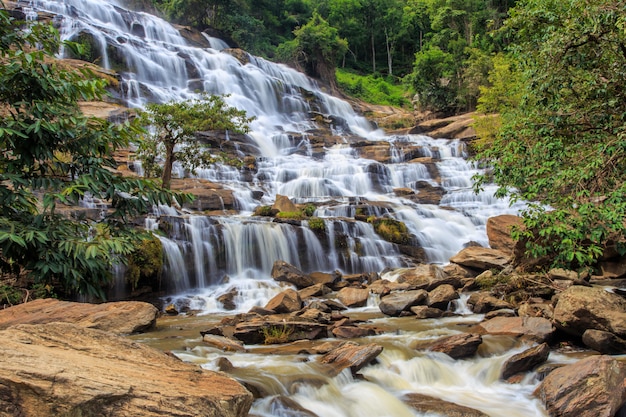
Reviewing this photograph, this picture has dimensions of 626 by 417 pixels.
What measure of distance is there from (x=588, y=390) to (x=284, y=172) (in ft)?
70.5

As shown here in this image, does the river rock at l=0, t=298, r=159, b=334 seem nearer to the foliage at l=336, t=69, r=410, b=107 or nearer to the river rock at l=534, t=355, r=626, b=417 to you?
the river rock at l=534, t=355, r=626, b=417

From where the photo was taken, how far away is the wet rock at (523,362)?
6645 millimetres

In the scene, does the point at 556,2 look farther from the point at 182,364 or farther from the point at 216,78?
the point at 216,78

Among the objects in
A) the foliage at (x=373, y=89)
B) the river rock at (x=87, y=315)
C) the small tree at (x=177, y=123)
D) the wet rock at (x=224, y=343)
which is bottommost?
the wet rock at (x=224, y=343)

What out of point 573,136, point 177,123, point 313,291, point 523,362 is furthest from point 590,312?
point 177,123

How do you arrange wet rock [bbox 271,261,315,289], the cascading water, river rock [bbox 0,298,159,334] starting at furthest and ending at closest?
wet rock [bbox 271,261,315,289] → river rock [bbox 0,298,159,334] → the cascading water

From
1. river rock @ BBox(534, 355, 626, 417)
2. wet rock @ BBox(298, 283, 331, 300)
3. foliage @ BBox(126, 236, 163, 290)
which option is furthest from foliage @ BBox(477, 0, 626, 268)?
foliage @ BBox(126, 236, 163, 290)

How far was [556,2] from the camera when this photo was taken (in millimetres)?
10117

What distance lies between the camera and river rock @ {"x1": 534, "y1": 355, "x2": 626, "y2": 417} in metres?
5.04

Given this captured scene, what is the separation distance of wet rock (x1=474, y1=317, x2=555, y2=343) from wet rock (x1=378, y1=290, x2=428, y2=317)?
78.2 inches

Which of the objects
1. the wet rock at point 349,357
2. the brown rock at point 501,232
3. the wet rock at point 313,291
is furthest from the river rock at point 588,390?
the brown rock at point 501,232

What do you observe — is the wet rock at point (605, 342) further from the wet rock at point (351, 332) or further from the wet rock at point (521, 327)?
the wet rock at point (351, 332)

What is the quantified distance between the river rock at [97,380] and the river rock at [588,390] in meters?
3.94

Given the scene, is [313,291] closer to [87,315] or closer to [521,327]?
[521,327]
